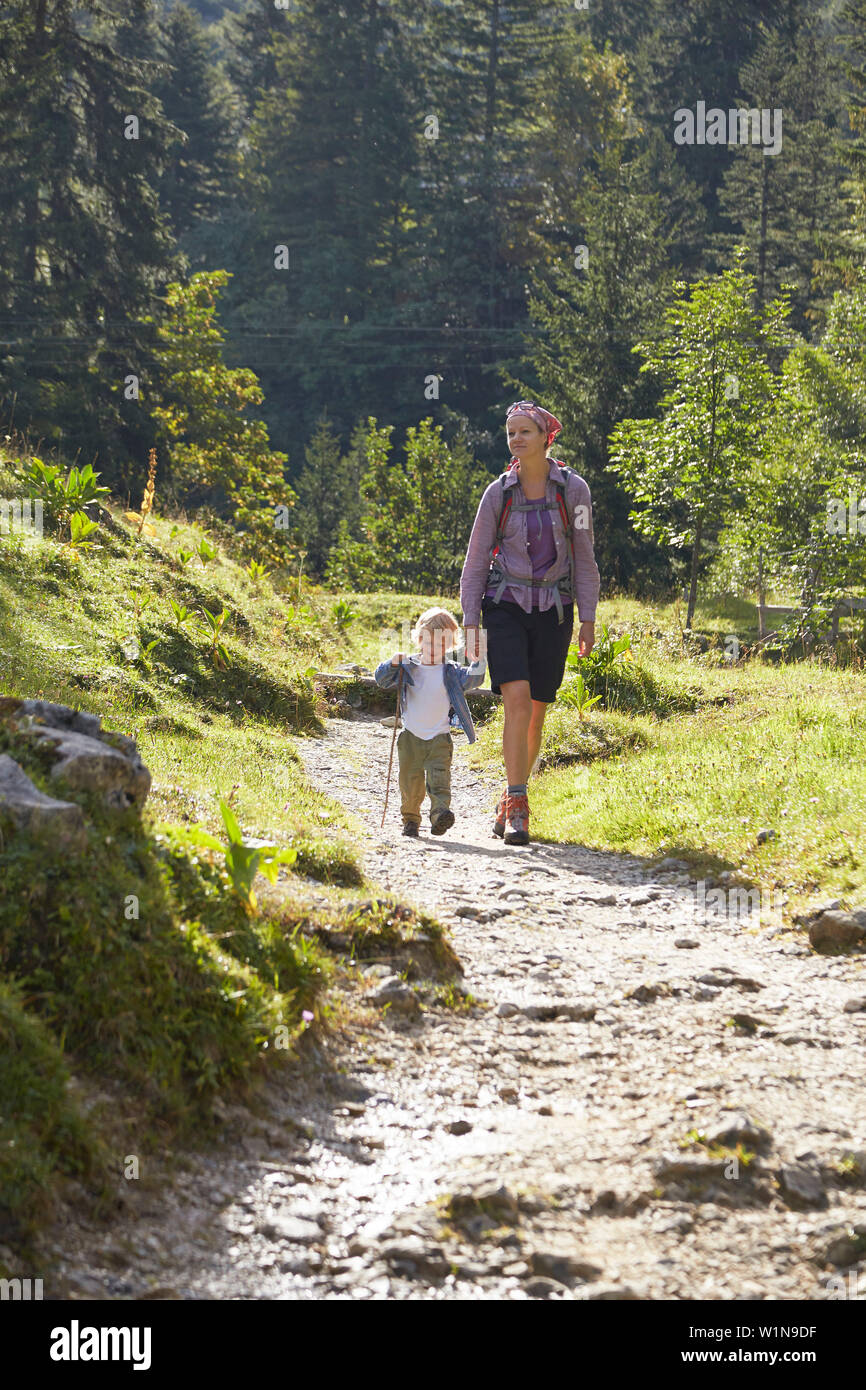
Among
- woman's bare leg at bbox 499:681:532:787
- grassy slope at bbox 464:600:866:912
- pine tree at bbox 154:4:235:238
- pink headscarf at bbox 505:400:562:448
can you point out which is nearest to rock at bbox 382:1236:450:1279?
grassy slope at bbox 464:600:866:912

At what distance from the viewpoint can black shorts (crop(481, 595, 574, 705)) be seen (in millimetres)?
7199

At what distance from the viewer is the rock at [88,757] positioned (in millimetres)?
4078

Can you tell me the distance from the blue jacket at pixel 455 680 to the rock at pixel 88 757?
142 inches

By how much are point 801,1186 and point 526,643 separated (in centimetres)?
433

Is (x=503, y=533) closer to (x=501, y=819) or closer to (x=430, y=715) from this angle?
(x=430, y=715)

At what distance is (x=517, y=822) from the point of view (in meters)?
7.45

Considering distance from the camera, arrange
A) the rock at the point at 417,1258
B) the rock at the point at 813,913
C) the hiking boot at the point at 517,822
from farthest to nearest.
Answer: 1. the hiking boot at the point at 517,822
2. the rock at the point at 813,913
3. the rock at the point at 417,1258

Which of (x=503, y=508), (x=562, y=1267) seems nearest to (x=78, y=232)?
(x=503, y=508)

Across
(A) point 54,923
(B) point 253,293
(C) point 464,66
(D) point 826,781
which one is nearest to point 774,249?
(C) point 464,66

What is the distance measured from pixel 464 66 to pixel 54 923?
55.8 meters

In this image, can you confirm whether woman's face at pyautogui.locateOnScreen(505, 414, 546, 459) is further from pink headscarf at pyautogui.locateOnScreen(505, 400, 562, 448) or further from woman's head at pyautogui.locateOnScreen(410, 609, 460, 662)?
woman's head at pyautogui.locateOnScreen(410, 609, 460, 662)

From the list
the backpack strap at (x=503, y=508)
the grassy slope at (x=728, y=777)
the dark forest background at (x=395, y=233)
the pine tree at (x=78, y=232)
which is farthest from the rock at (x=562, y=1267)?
the dark forest background at (x=395, y=233)

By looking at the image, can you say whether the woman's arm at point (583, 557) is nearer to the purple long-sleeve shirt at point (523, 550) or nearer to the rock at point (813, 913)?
the purple long-sleeve shirt at point (523, 550)
